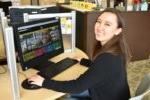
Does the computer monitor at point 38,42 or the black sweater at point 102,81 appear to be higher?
the computer monitor at point 38,42

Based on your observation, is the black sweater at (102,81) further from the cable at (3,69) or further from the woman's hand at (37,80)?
the cable at (3,69)

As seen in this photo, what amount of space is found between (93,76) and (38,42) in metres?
0.55

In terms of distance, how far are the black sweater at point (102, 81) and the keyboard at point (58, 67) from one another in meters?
0.21

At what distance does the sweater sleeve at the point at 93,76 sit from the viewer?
1.49 m

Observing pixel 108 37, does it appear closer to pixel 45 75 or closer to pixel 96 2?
pixel 45 75

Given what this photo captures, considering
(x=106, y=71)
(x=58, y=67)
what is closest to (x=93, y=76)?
(x=106, y=71)

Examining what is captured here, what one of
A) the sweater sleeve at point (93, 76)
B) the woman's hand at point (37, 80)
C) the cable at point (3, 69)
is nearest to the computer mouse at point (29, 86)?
the woman's hand at point (37, 80)

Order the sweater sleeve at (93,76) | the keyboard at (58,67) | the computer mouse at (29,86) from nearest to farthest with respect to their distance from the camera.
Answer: the sweater sleeve at (93,76) → the computer mouse at (29,86) → the keyboard at (58,67)

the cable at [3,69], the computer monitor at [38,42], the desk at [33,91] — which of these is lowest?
the desk at [33,91]

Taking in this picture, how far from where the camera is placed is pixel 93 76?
4.91ft

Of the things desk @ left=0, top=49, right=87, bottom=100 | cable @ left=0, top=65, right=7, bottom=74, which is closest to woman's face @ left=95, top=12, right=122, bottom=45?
desk @ left=0, top=49, right=87, bottom=100

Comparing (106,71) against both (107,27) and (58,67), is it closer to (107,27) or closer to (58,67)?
(107,27)

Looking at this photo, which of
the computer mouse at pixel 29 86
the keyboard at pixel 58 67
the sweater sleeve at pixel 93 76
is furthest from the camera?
the keyboard at pixel 58 67

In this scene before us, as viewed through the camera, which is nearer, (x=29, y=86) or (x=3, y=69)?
(x=29, y=86)
